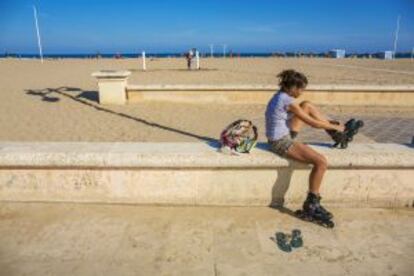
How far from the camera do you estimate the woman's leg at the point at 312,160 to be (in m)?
3.26

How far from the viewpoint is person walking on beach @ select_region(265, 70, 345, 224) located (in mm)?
3287

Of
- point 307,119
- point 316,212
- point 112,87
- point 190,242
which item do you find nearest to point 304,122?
point 307,119

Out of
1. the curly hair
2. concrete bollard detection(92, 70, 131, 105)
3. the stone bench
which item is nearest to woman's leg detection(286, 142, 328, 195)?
the curly hair

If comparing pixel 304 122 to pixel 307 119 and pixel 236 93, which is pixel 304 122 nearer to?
pixel 307 119

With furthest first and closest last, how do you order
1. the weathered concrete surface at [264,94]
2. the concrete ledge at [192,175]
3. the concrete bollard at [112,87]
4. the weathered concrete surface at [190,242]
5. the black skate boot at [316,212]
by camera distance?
the concrete bollard at [112,87]
the weathered concrete surface at [264,94]
the concrete ledge at [192,175]
the black skate boot at [316,212]
the weathered concrete surface at [190,242]

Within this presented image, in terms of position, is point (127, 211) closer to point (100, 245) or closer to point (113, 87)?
→ point (100, 245)

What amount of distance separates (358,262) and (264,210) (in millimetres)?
1036

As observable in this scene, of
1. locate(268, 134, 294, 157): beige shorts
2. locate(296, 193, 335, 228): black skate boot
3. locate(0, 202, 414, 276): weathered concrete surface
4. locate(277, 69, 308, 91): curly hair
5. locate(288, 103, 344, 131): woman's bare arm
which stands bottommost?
locate(0, 202, 414, 276): weathered concrete surface

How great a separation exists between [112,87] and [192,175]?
25.9 feet

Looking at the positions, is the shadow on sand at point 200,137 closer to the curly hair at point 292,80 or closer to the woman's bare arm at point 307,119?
the woman's bare arm at point 307,119

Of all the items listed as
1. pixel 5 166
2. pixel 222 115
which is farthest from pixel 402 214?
pixel 222 115

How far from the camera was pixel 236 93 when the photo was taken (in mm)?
10711

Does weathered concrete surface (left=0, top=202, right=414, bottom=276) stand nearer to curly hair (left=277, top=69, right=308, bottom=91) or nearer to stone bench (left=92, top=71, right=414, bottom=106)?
curly hair (left=277, top=69, right=308, bottom=91)

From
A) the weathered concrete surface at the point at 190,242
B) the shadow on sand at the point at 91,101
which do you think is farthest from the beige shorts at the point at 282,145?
the shadow on sand at the point at 91,101
